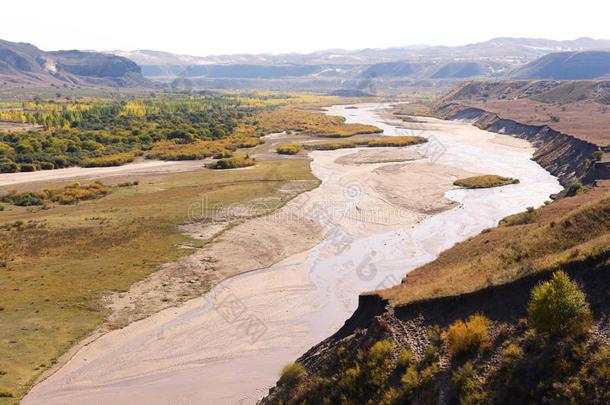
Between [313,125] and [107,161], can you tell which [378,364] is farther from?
[313,125]

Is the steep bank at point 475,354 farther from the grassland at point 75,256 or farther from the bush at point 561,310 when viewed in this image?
the grassland at point 75,256

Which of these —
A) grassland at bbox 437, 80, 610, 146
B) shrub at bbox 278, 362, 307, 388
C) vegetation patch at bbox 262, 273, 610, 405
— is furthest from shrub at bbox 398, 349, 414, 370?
grassland at bbox 437, 80, 610, 146

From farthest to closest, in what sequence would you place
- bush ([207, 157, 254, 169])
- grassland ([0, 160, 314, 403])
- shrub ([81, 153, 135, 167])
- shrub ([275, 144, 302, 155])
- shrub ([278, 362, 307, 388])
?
shrub ([275, 144, 302, 155]) < shrub ([81, 153, 135, 167]) < bush ([207, 157, 254, 169]) < grassland ([0, 160, 314, 403]) < shrub ([278, 362, 307, 388])

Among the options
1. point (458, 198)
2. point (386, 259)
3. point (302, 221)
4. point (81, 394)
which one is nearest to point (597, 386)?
point (81, 394)

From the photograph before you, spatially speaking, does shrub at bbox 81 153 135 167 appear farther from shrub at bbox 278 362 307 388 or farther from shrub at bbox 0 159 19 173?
shrub at bbox 278 362 307 388

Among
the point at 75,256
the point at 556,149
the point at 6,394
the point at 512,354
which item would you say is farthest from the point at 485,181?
the point at 6,394

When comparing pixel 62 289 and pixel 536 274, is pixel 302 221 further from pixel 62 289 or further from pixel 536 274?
pixel 536 274
